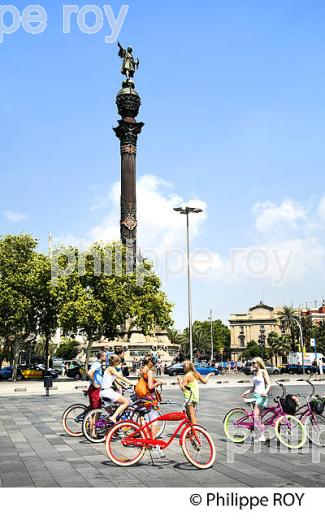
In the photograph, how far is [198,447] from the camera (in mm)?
8562

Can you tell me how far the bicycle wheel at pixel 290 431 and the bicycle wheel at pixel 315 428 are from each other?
0.22 meters

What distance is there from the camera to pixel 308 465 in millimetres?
8820

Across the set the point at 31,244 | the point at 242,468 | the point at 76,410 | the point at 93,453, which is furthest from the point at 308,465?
the point at 31,244

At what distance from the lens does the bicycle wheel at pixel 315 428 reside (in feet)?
35.0

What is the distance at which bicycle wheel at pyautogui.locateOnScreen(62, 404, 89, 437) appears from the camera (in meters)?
12.4

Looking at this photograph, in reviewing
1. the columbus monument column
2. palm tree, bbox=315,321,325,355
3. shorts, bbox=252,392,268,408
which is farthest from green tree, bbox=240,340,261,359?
shorts, bbox=252,392,268,408

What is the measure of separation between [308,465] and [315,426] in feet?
6.63

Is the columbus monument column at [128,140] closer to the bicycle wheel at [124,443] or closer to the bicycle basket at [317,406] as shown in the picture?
the bicycle basket at [317,406]

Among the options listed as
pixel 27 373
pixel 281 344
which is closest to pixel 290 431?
pixel 27 373

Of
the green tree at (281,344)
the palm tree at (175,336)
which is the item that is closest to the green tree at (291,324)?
the green tree at (281,344)

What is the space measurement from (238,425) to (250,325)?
115m

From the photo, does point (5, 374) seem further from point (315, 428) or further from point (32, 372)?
point (315, 428)

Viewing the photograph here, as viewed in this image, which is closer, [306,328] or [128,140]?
[128,140]
